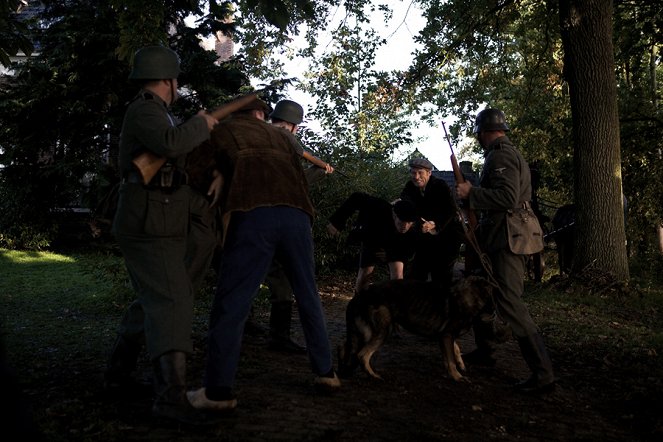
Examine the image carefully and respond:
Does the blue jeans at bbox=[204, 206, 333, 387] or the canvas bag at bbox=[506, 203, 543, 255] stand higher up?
the canvas bag at bbox=[506, 203, 543, 255]

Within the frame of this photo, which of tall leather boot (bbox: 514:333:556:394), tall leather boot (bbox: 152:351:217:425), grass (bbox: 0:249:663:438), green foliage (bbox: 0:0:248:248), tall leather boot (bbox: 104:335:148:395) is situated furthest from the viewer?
green foliage (bbox: 0:0:248:248)

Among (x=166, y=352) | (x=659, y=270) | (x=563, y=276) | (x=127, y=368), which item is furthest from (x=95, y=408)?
(x=659, y=270)

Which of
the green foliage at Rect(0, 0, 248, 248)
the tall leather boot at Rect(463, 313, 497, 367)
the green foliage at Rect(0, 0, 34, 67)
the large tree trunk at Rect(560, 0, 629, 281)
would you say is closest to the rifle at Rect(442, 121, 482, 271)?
the tall leather boot at Rect(463, 313, 497, 367)

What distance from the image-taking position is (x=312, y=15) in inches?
256

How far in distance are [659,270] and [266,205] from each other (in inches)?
A: 542

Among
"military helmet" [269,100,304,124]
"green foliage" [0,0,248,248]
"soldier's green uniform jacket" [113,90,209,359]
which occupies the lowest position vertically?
"soldier's green uniform jacket" [113,90,209,359]

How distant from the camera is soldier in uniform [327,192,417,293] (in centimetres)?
772

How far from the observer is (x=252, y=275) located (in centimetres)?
441

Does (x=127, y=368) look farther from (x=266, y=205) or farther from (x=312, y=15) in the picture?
(x=312, y=15)

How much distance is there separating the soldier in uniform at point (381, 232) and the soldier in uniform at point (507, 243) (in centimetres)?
196

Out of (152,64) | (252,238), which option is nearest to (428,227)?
(252,238)

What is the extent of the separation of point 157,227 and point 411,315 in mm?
2455

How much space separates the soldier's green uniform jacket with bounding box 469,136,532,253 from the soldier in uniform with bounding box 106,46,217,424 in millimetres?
2462

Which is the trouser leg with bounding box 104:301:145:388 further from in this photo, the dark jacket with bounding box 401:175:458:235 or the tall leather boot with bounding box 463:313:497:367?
the dark jacket with bounding box 401:175:458:235
